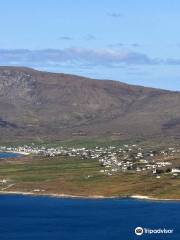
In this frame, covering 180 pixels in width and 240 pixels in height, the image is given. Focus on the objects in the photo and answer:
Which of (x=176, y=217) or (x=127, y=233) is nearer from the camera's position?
(x=127, y=233)

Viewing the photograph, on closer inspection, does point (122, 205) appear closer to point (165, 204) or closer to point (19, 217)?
point (165, 204)

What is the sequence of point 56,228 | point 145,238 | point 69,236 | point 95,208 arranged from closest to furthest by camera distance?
point 145,238
point 69,236
point 56,228
point 95,208

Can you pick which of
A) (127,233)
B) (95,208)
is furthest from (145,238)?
(95,208)

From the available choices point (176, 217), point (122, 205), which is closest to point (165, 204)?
point (122, 205)

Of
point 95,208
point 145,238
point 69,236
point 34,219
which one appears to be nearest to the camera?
point 145,238

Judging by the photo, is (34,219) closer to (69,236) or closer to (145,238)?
(69,236)

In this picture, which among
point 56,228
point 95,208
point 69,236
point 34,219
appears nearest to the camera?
point 69,236
